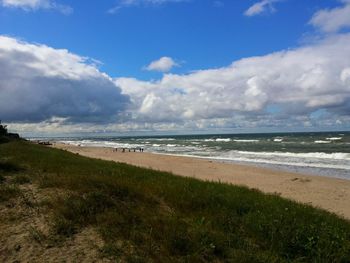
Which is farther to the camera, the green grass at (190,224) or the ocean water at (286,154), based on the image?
the ocean water at (286,154)

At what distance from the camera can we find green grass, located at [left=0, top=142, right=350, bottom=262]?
607 centimetres

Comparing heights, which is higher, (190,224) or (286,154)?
(190,224)

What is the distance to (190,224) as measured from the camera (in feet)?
23.5

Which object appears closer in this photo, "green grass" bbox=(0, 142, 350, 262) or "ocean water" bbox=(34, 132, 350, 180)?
"green grass" bbox=(0, 142, 350, 262)

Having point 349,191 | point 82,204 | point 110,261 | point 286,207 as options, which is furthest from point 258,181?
point 110,261

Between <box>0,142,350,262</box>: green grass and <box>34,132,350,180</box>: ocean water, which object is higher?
<box>0,142,350,262</box>: green grass

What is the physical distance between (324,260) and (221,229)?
6.20 feet

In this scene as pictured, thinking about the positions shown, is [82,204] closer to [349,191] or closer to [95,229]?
[95,229]

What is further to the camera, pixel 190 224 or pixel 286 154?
pixel 286 154

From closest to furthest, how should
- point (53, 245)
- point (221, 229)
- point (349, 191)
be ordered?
point (53, 245)
point (221, 229)
point (349, 191)

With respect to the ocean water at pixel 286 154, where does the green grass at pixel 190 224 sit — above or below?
above

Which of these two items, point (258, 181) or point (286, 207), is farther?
point (258, 181)

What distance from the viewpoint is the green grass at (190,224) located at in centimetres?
607

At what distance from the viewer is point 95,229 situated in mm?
6633
